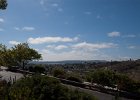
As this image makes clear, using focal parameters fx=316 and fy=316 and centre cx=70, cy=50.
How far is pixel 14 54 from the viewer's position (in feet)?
216

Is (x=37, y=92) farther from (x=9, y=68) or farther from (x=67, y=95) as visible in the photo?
(x=9, y=68)

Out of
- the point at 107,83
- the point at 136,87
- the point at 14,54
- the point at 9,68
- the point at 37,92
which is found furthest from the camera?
the point at 14,54

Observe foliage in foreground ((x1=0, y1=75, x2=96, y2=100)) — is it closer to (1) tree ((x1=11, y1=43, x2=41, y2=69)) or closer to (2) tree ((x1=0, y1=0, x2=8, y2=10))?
(2) tree ((x1=0, y1=0, x2=8, y2=10))

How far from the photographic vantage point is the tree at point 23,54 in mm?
65938

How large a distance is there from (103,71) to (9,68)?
28.6m

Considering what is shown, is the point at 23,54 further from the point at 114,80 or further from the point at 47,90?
the point at 47,90

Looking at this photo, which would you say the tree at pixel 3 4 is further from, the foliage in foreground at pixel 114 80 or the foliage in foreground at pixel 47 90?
the foliage in foreground at pixel 114 80

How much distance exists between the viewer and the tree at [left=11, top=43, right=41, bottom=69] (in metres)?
65.9

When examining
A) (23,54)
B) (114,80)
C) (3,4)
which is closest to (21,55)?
(23,54)

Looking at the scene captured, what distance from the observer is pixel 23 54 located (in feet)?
216

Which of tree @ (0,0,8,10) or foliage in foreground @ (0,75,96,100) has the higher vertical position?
tree @ (0,0,8,10)

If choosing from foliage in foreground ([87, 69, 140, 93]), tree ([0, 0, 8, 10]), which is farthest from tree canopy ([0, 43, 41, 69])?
tree ([0, 0, 8, 10])

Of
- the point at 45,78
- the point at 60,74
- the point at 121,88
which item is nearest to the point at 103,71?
the point at 121,88

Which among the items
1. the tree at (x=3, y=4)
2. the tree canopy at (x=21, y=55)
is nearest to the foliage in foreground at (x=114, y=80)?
the tree at (x=3, y=4)
